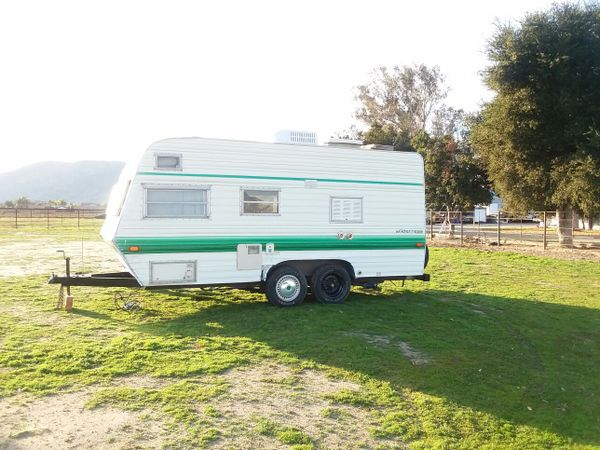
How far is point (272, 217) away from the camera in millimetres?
10055

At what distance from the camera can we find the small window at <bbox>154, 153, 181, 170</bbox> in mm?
9188

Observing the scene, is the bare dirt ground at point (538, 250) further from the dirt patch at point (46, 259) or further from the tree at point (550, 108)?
the dirt patch at point (46, 259)

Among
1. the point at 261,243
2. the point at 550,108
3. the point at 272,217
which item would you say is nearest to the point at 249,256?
the point at 261,243

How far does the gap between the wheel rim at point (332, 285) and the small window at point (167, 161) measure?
348 centimetres

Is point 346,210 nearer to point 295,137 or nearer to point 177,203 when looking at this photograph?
point 295,137

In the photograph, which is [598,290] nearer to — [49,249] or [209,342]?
[209,342]

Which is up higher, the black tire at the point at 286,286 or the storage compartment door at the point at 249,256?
the storage compartment door at the point at 249,256

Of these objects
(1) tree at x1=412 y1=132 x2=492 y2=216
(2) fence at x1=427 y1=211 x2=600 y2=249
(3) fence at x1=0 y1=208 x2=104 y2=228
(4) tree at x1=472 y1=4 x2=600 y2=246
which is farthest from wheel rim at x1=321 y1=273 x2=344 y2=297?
(3) fence at x1=0 y1=208 x2=104 y2=228

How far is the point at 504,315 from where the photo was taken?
10031mm

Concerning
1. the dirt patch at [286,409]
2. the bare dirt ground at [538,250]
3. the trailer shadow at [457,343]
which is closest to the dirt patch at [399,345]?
the trailer shadow at [457,343]

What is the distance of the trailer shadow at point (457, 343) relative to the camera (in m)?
6.05

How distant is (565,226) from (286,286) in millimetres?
18364

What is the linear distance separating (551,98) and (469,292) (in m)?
13.2

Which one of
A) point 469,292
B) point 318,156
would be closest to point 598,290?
point 469,292
